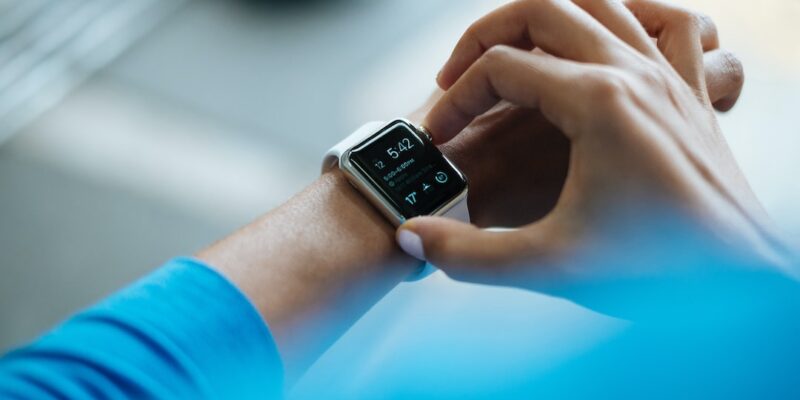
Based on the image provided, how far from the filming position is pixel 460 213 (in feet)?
2.93

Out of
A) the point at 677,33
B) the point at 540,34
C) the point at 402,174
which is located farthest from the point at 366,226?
the point at 677,33

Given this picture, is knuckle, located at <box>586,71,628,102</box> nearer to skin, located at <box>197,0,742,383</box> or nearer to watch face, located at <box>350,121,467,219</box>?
skin, located at <box>197,0,742,383</box>

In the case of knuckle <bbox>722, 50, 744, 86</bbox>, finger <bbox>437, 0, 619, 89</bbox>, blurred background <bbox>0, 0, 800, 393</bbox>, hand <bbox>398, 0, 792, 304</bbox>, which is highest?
blurred background <bbox>0, 0, 800, 393</bbox>

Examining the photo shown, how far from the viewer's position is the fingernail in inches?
30.3

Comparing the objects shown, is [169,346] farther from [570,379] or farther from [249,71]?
[249,71]

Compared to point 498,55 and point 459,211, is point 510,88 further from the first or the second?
point 459,211

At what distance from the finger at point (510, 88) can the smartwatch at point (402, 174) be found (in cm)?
4

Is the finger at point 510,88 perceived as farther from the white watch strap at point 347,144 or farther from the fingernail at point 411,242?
the fingernail at point 411,242

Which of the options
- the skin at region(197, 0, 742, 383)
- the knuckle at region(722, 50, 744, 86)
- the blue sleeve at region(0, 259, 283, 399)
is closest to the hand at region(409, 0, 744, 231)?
the skin at region(197, 0, 742, 383)

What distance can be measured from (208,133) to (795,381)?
123cm

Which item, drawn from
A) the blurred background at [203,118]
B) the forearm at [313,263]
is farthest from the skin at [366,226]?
the blurred background at [203,118]

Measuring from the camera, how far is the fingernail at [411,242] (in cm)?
77

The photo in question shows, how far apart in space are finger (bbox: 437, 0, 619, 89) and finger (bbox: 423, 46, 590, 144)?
52 millimetres

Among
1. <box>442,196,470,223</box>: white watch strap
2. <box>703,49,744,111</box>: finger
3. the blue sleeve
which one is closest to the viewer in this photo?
the blue sleeve
